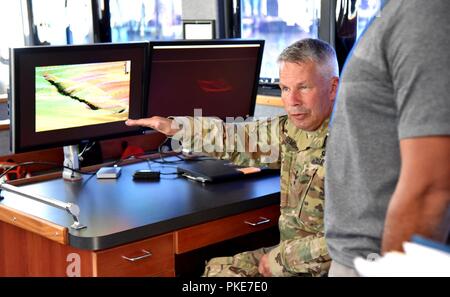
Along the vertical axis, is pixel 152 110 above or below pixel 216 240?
above

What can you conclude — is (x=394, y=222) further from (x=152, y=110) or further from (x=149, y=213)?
(x=152, y=110)

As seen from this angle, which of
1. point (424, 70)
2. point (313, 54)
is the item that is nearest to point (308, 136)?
point (313, 54)

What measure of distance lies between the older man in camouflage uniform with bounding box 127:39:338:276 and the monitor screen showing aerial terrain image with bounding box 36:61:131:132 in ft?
1.14

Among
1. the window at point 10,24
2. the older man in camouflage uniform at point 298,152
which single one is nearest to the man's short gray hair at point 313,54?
the older man in camouflage uniform at point 298,152

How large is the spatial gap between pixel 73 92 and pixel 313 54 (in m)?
0.87

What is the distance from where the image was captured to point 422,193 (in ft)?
3.60

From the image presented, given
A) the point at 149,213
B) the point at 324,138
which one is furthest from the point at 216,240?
the point at 324,138

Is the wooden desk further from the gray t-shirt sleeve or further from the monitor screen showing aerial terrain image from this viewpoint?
the gray t-shirt sleeve

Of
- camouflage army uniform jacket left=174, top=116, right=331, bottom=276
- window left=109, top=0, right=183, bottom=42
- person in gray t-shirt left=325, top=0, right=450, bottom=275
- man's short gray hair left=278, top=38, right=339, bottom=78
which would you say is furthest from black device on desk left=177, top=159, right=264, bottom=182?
window left=109, top=0, right=183, bottom=42

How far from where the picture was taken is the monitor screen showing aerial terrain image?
7.89 ft

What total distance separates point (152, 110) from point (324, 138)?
826 millimetres

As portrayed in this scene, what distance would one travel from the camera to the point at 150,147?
3.09m

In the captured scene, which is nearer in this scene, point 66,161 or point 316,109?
point 316,109

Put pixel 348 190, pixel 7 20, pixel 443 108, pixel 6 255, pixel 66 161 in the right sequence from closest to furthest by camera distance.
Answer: pixel 443 108
pixel 348 190
pixel 6 255
pixel 66 161
pixel 7 20
